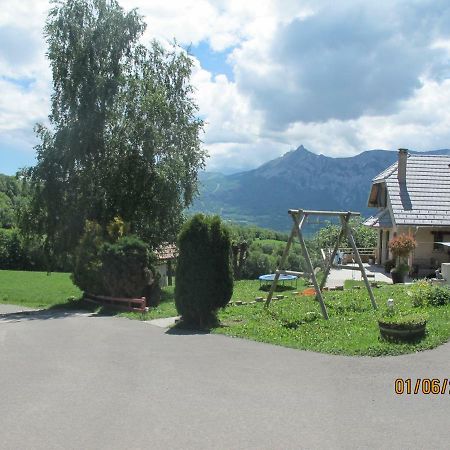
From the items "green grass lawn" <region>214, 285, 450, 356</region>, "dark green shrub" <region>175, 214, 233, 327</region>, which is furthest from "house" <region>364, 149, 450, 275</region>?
"dark green shrub" <region>175, 214, 233, 327</region>

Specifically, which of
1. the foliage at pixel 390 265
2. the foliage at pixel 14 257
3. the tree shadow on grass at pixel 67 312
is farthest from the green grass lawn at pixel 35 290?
the foliage at pixel 390 265

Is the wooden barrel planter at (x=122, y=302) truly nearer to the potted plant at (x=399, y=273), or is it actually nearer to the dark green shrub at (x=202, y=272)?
the dark green shrub at (x=202, y=272)

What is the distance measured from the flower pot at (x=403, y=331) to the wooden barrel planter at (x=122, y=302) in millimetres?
10800

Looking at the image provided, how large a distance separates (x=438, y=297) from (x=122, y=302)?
38.4 ft

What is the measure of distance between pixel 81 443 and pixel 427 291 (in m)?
12.0

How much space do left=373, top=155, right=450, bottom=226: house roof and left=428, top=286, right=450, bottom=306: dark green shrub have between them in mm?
14781

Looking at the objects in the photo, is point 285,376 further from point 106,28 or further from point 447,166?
point 447,166

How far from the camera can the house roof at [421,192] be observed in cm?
3066

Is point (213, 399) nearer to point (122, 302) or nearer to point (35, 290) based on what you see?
point (122, 302)

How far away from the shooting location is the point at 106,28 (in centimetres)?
2658

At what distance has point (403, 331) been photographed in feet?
37.1
